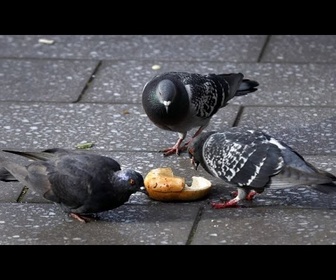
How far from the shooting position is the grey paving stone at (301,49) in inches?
382

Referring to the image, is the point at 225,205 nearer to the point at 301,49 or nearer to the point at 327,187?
the point at 327,187

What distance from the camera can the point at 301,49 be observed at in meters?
9.97

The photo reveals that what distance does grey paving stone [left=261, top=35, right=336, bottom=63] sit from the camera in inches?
382

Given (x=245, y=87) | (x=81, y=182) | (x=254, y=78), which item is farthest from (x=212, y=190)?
(x=254, y=78)

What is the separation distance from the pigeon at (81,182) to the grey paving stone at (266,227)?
0.55 m

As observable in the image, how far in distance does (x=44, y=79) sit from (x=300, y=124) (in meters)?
2.61

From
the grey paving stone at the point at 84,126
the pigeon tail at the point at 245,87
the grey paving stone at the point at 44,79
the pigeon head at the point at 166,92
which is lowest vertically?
the grey paving stone at the point at 44,79

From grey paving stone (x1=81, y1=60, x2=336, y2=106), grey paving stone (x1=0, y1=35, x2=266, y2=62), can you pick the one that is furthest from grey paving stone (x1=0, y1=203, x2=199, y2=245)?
grey paving stone (x1=0, y1=35, x2=266, y2=62)

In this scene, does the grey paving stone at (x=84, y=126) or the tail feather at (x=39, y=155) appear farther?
the grey paving stone at (x=84, y=126)

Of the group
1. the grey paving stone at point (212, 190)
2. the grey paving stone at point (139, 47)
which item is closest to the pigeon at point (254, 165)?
the grey paving stone at point (212, 190)

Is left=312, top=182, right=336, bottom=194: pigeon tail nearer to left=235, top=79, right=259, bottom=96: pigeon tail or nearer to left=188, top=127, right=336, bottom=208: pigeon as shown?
left=188, top=127, right=336, bottom=208: pigeon

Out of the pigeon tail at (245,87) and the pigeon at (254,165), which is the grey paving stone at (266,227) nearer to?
the pigeon at (254,165)

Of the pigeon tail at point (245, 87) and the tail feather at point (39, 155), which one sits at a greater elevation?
the pigeon tail at point (245, 87)

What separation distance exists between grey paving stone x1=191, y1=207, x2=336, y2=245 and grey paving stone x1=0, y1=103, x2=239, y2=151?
1370mm
